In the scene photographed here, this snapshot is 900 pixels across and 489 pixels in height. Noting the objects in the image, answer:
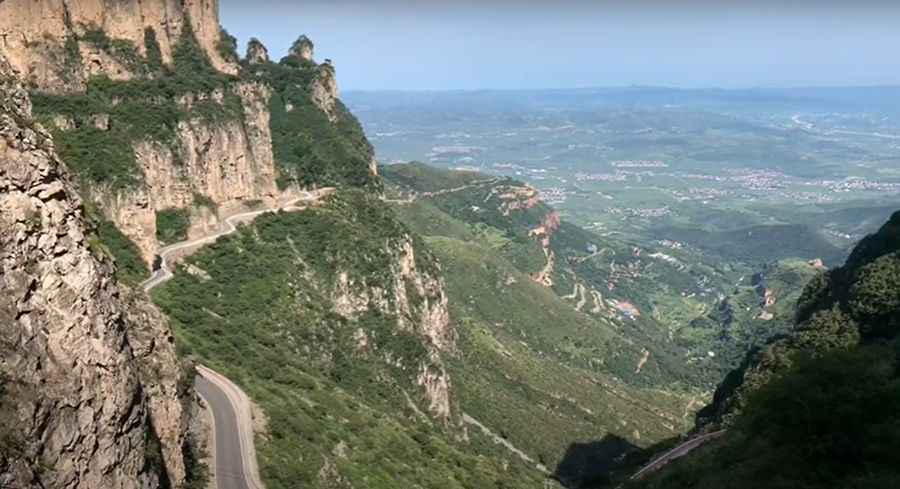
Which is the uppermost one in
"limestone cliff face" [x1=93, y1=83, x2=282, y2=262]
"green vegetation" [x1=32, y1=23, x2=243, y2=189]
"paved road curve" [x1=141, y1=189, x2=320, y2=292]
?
"green vegetation" [x1=32, y1=23, x2=243, y2=189]

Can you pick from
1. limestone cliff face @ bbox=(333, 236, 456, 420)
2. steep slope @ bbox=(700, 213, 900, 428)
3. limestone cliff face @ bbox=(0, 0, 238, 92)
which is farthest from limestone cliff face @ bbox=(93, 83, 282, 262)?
steep slope @ bbox=(700, 213, 900, 428)

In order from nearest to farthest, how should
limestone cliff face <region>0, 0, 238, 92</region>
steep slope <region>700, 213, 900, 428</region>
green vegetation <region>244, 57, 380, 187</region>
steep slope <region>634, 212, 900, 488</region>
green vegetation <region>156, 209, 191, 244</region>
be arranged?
steep slope <region>634, 212, 900, 488</region> < steep slope <region>700, 213, 900, 428</region> < limestone cliff face <region>0, 0, 238, 92</region> < green vegetation <region>156, 209, 191, 244</region> < green vegetation <region>244, 57, 380, 187</region>

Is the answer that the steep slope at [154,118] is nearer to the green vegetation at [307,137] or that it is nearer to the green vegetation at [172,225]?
the green vegetation at [172,225]

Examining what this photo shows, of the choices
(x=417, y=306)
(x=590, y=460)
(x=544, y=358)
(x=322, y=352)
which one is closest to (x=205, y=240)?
(x=322, y=352)

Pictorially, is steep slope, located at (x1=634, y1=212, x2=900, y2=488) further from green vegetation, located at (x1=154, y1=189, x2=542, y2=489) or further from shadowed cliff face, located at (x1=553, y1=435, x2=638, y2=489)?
shadowed cliff face, located at (x1=553, y1=435, x2=638, y2=489)

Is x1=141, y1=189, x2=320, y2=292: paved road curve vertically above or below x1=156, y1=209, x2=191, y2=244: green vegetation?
below

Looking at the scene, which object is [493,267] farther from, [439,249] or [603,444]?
[603,444]

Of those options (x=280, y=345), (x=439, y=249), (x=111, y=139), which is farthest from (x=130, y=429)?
(x=439, y=249)
